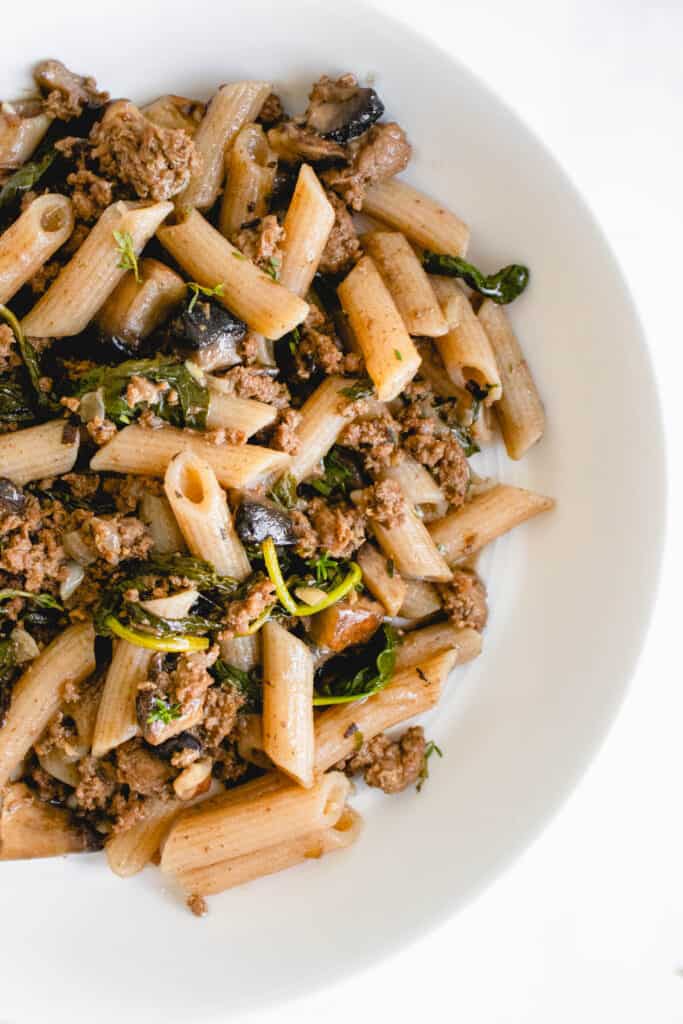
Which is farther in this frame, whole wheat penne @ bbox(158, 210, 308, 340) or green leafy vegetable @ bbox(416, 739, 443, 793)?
green leafy vegetable @ bbox(416, 739, 443, 793)

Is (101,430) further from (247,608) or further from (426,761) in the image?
(426,761)

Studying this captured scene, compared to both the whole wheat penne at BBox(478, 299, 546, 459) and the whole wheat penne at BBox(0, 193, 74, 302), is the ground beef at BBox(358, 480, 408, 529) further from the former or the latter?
the whole wheat penne at BBox(0, 193, 74, 302)

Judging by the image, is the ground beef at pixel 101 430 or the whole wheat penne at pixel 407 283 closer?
the ground beef at pixel 101 430

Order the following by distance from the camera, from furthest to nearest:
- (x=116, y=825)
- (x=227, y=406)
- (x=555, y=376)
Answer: (x=555, y=376) < (x=116, y=825) < (x=227, y=406)

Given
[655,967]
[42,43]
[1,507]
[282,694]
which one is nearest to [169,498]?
[1,507]

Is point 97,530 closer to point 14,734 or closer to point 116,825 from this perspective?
point 14,734

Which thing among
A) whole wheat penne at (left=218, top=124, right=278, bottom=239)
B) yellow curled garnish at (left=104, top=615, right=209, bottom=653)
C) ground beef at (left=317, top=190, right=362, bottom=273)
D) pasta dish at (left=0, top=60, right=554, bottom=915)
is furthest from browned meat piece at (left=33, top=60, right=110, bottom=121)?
yellow curled garnish at (left=104, top=615, right=209, bottom=653)

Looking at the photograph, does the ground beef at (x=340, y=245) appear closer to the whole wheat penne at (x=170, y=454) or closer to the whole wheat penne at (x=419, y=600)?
the whole wheat penne at (x=170, y=454)

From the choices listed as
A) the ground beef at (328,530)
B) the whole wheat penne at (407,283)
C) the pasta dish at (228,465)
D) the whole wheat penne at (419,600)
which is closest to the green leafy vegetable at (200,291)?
the pasta dish at (228,465)
